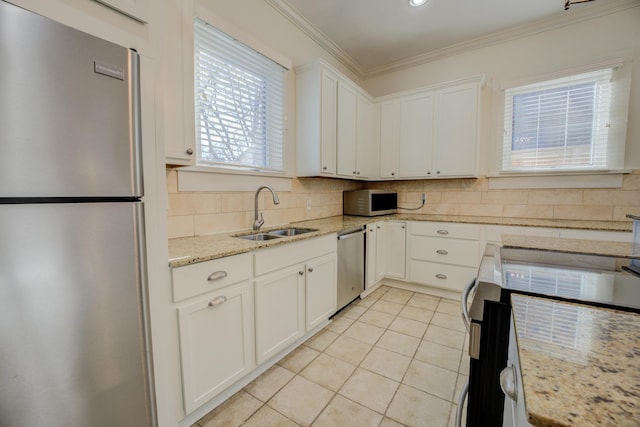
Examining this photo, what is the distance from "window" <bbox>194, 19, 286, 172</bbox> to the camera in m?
1.89

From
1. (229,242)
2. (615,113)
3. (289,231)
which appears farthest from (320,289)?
(615,113)

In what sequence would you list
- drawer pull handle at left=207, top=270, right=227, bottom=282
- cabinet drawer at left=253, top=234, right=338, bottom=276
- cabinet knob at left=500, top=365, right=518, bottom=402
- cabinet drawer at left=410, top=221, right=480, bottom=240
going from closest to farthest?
cabinet knob at left=500, top=365, right=518, bottom=402 < drawer pull handle at left=207, top=270, right=227, bottom=282 < cabinet drawer at left=253, top=234, right=338, bottom=276 < cabinet drawer at left=410, top=221, right=480, bottom=240

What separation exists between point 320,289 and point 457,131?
2.34 meters

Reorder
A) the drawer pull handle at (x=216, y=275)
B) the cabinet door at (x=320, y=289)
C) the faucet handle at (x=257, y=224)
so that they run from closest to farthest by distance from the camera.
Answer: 1. the drawer pull handle at (x=216, y=275)
2. the cabinet door at (x=320, y=289)
3. the faucet handle at (x=257, y=224)

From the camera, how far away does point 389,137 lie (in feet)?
11.4

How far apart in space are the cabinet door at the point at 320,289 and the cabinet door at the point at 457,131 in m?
1.84

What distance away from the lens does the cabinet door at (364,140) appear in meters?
Answer: 3.23

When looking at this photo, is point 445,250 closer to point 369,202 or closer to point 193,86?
point 369,202

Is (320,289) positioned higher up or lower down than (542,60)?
lower down

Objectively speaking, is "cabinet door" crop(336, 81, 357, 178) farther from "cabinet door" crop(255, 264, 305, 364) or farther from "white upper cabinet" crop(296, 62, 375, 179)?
"cabinet door" crop(255, 264, 305, 364)

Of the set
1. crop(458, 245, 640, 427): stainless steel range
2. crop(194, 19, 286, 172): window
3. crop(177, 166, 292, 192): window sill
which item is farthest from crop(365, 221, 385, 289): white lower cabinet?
crop(458, 245, 640, 427): stainless steel range

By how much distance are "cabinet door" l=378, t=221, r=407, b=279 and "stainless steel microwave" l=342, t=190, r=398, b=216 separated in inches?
9.9

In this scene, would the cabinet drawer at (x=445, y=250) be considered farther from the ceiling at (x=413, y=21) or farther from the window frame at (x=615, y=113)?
the ceiling at (x=413, y=21)

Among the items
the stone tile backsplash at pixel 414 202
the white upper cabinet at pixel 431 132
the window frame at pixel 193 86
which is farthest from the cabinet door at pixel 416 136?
the window frame at pixel 193 86
